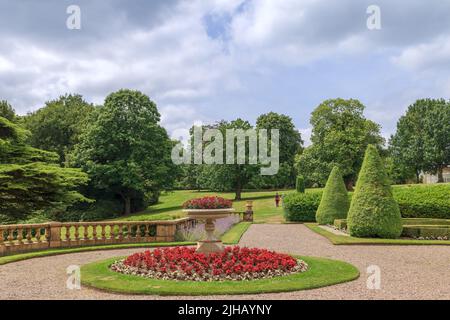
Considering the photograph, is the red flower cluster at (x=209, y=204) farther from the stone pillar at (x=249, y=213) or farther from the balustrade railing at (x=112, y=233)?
the stone pillar at (x=249, y=213)

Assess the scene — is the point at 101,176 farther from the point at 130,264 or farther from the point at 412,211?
the point at 130,264

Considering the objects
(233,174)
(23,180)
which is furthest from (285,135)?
(23,180)

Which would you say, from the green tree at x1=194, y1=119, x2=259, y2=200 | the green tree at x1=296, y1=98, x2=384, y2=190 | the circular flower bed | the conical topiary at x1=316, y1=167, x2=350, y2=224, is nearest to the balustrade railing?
the circular flower bed

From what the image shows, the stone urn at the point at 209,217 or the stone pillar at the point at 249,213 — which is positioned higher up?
the stone urn at the point at 209,217

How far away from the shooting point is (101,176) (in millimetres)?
40656

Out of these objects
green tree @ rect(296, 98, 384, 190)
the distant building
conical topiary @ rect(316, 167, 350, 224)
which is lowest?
conical topiary @ rect(316, 167, 350, 224)

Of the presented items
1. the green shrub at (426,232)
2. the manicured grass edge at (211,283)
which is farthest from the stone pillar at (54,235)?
the green shrub at (426,232)

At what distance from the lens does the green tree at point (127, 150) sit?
40.6m

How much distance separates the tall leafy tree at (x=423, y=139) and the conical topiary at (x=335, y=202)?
3225 cm

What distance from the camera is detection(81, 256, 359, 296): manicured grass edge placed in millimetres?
8828

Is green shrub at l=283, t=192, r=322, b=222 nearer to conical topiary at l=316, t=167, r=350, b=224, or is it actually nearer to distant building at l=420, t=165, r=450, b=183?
conical topiary at l=316, t=167, r=350, b=224

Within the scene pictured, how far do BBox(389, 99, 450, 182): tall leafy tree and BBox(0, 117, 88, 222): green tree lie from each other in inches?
1804

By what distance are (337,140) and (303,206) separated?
19.8 meters
